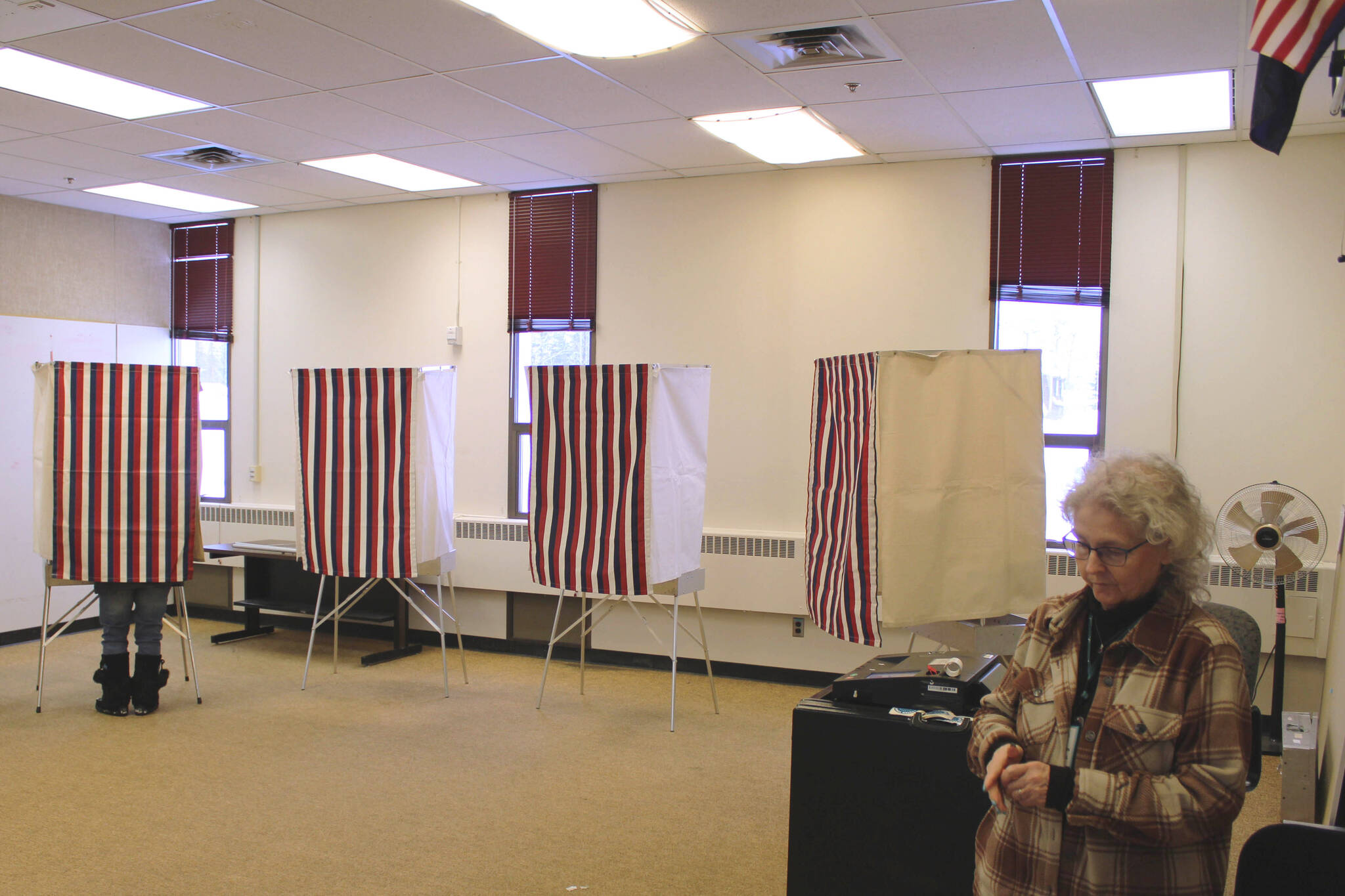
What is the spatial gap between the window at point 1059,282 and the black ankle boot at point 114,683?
4509mm

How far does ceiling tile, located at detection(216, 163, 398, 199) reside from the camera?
5605 mm

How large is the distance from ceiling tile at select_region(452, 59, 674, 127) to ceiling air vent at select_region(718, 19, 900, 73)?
618mm

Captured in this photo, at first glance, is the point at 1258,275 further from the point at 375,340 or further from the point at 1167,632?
the point at 375,340

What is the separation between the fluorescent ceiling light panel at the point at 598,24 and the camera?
324 cm

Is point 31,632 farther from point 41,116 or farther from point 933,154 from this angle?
point 933,154

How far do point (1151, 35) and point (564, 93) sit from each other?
2184mm

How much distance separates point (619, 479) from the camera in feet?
15.1

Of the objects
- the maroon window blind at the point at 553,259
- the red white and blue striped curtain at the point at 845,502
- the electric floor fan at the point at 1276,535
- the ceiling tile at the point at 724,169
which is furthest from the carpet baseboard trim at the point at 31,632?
the electric floor fan at the point at 1276,535

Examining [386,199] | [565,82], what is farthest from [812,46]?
[386,199]

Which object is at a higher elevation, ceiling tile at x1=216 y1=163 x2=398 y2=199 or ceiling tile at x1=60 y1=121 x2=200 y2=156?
ceiling tile at x1=216 y1=163 x2=398 y2=199

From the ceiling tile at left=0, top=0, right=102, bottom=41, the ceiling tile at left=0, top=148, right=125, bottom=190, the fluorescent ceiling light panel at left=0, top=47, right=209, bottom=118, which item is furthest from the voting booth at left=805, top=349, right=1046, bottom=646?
the ceiling tile at left=0, top=148, right=125, bottom=190

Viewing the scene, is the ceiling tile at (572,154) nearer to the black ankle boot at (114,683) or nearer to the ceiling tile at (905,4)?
the ceiling tile at (905,4)

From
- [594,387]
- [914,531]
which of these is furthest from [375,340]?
[914,531]

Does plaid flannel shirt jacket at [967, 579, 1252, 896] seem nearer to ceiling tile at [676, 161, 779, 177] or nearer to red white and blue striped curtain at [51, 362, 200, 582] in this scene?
ceiling tile at [676, 161, 779, 177]
